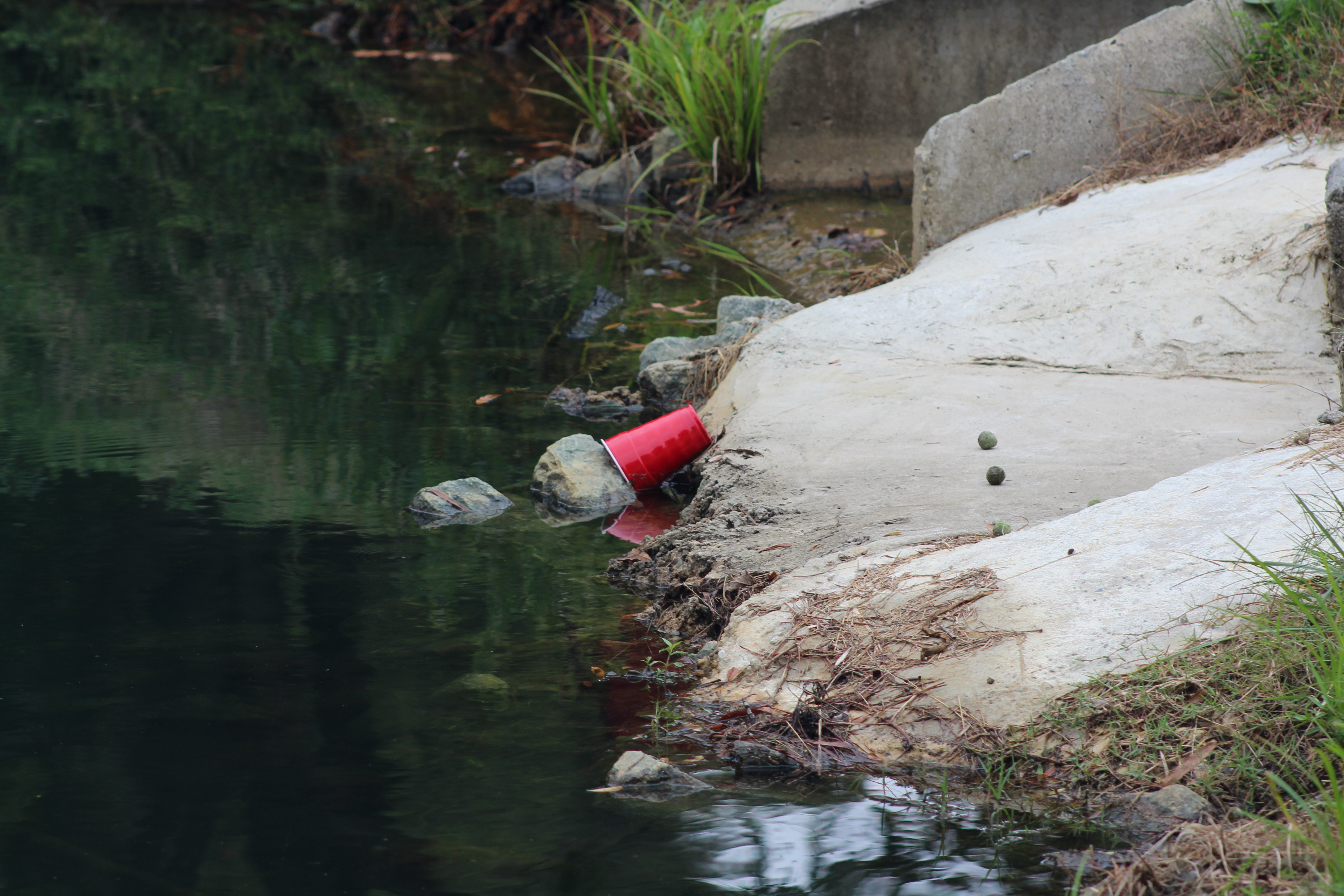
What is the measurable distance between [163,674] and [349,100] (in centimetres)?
908

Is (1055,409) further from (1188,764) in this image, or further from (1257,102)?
(1257,102)

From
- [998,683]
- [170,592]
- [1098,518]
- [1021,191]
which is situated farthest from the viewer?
[1021,191]

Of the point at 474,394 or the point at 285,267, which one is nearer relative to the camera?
the point at 474,394

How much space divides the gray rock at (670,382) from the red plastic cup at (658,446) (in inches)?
28.1

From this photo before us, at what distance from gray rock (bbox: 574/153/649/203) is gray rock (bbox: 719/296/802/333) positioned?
300 centimetres

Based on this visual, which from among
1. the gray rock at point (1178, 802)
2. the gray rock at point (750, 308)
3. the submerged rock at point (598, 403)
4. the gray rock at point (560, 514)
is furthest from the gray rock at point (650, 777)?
the gray rock at point (750, 308)

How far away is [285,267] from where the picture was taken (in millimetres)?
6891

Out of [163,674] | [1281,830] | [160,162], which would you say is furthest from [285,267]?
[1281,830]

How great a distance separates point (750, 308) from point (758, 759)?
3174 millimetres

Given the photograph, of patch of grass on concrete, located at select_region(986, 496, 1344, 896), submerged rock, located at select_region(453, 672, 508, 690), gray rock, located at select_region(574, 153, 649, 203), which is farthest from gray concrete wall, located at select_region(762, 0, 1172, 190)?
patch of grass on concrete, located at select_region(986, 496, 1344, 896)

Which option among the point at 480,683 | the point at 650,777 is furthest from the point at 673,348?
the point at 650,777

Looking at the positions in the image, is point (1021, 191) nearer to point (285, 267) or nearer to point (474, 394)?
point (474, 394)

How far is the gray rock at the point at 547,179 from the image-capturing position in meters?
8.85

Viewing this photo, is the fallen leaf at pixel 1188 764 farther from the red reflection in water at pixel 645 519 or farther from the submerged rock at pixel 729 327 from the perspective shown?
the submerged rock at pixel 729 327
